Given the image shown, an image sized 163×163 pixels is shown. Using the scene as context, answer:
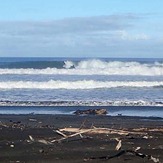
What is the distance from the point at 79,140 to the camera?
39.1 feet

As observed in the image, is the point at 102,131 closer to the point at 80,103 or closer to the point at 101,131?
the point at 101,131

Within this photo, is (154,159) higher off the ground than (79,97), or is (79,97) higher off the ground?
(79,97)

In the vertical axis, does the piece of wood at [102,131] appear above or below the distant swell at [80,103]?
below

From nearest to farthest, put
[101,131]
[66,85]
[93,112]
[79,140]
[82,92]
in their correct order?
[79,140]
[101,131]
[93,112]
[82,92]
[66,85]

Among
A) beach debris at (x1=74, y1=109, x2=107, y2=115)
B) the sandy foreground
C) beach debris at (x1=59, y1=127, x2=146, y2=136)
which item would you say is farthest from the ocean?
beach debris at (x1=59, y1=127, x2=146, y2=136)

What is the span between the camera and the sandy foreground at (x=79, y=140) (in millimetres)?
9531

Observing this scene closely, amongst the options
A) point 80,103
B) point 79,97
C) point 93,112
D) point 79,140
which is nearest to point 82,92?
point 79,97

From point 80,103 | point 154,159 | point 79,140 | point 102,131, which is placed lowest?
point 154,159

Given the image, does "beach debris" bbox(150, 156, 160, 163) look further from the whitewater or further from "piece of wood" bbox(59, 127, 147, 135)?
the whitewater

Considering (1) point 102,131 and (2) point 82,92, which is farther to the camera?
(2) point 82,92

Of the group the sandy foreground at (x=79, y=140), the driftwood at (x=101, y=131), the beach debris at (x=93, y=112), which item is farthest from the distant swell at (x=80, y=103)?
the driftwood at (x=101, y=131)

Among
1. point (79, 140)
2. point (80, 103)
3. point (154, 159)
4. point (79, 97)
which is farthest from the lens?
point (79, 97)

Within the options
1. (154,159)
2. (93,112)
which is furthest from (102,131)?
(93,112)

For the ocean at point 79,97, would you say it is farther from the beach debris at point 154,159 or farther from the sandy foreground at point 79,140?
the beach debris at point 154,159
